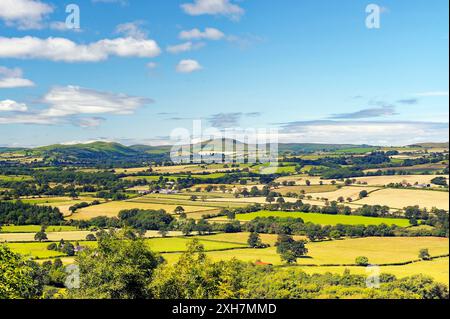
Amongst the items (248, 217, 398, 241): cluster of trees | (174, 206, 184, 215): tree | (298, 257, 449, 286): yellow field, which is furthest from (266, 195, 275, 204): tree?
(298, 257, 449, 286): yellow field

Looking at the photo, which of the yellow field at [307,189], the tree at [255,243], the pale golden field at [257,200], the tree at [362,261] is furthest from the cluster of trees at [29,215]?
the yellow field at [307,189]

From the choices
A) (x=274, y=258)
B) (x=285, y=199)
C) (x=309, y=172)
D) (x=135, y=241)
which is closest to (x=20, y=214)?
(x=274, y=258)

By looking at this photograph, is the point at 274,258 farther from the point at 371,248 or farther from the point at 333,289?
the point at 333,289

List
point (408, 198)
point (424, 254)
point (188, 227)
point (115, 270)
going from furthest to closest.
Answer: point (408, 198) → point (188, 227) → point (424, 254) → point (115, 270)

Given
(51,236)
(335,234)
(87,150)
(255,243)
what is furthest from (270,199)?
(87,150)

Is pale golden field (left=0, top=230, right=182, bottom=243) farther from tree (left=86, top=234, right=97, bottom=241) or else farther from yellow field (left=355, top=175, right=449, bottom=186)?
yellow field (left=355, top=175, right=449, bottom=186)

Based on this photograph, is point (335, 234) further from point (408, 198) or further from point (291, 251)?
point (408, 198)
